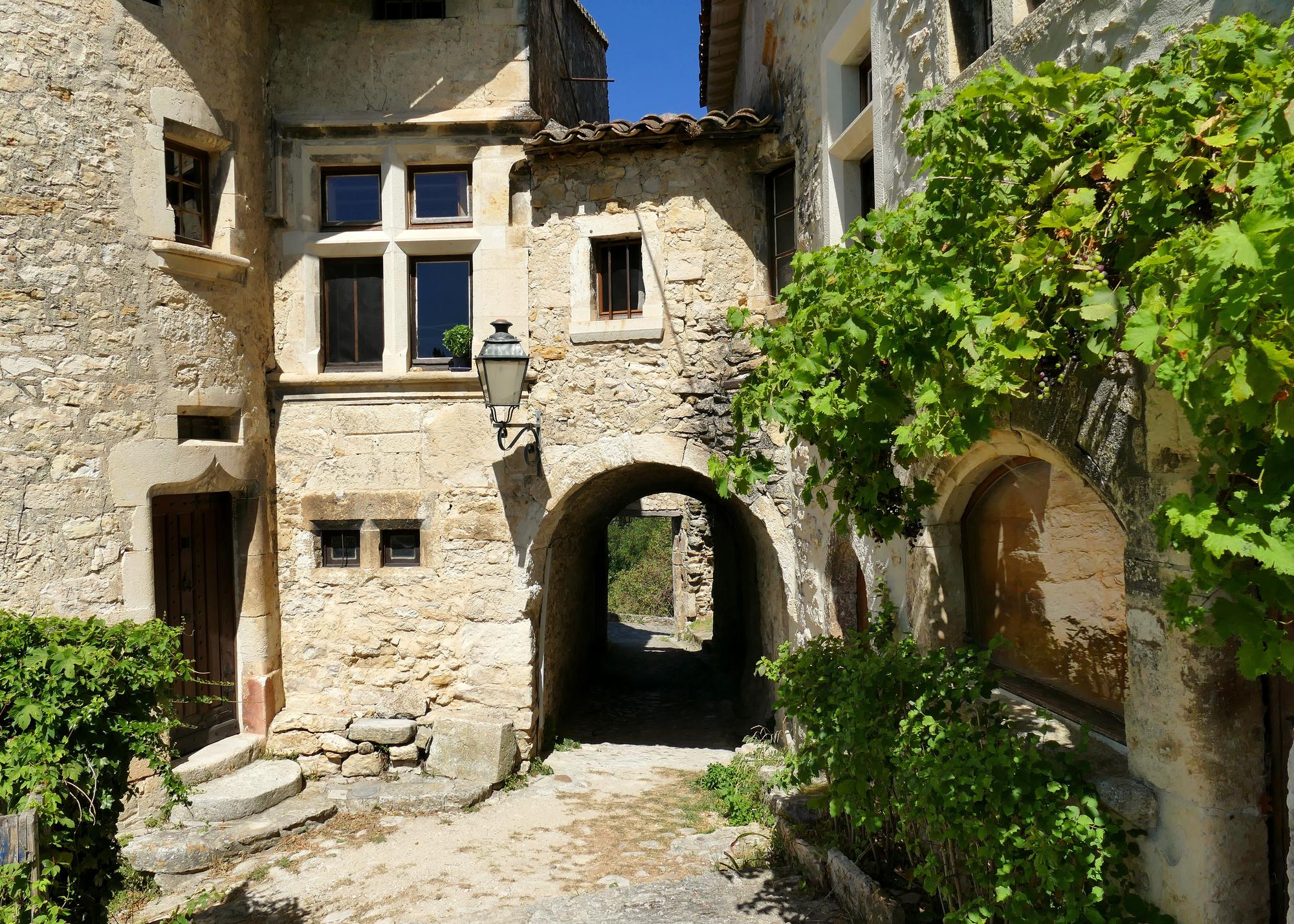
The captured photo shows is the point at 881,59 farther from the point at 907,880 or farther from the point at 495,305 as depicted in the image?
the point at 907,880

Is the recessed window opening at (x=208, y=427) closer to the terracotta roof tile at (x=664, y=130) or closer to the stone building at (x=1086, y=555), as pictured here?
the terracotta roof tile at (x=664, y=130)

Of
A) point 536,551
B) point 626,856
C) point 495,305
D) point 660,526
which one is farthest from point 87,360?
point 660,526

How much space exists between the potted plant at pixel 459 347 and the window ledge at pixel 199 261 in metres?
1.62

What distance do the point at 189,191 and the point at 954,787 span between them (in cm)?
657

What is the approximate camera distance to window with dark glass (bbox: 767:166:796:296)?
652cm

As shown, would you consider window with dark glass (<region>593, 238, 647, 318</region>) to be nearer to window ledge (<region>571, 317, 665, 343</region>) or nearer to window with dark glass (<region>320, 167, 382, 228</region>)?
window ledge (<region>571, 317, 665, 343</region>)

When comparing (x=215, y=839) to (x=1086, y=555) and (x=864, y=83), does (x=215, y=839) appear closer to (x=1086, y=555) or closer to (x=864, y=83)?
(x=1086, y=555)

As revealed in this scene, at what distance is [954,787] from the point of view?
2773 millimetres

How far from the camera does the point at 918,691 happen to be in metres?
3.35

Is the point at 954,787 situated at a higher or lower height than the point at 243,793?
higher

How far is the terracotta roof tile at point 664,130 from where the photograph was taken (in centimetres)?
637

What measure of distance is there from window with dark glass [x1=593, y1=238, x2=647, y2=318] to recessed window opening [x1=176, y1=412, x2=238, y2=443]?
10.0ft

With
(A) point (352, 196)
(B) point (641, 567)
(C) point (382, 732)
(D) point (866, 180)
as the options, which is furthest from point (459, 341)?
(B) point (641, 567)

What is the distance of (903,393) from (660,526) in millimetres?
17800
